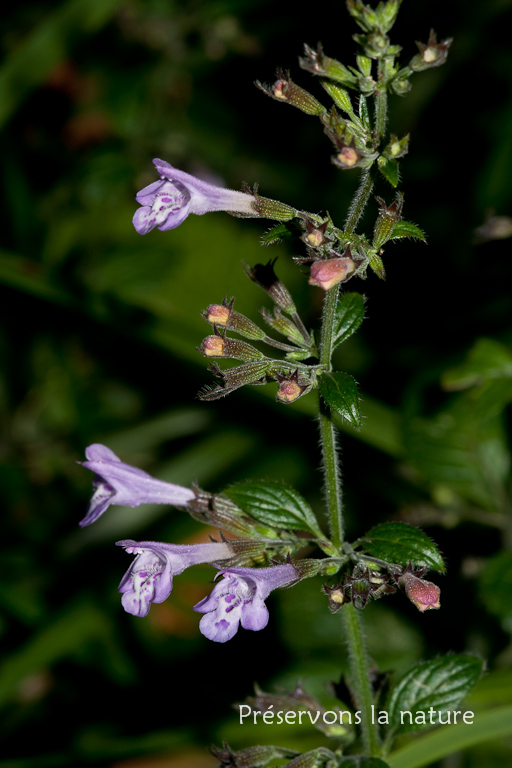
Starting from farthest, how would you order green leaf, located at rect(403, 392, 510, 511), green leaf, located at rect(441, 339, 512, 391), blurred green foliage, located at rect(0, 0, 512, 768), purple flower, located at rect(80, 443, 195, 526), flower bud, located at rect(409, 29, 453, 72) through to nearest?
1. blurred green foliage, located at rect(0, 0, 512, 768)
2. green leaf, located at rect(403, 392, 510, 511)
3. green leaf, located at rect(441, 339, 512, 391)
4. purple flower, located at rect(80, 443, 195, 526)
5. flower bud, located at rect(409, 29, 453, 72)

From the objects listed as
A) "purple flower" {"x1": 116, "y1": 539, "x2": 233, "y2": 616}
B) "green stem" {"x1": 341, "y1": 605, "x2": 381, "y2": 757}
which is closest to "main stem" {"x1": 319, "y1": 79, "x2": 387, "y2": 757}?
"green stem" {"x1": 341, "y1": 605, "x2": 381, "y2": 757}

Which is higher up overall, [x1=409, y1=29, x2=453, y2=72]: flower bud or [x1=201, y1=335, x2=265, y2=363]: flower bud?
[x1=409, y1=29, x2=453, y2=72]: flower bud

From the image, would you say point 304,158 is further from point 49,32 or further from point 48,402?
point 48,402

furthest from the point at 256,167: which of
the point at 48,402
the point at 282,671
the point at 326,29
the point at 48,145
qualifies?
the point at 282,671

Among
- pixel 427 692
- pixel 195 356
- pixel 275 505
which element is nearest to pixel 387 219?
pixel 275 505

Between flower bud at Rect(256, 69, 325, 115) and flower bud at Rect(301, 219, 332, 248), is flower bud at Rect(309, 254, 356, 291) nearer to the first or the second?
flower bud at Rect(301, 219, 332, 248)
